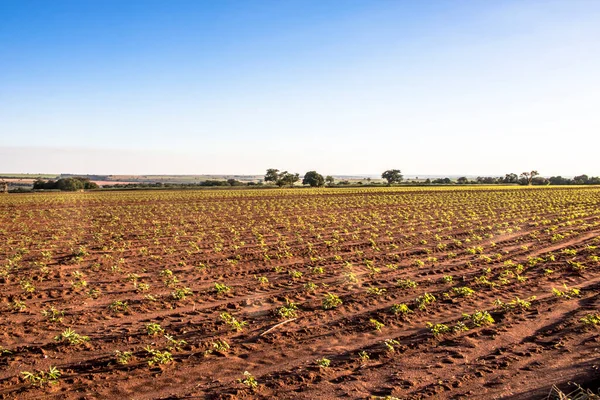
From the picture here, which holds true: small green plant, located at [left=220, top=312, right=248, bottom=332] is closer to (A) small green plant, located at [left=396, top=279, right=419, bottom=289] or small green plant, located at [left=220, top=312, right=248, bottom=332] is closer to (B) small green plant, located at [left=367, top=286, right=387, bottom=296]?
(B) small green plant, located at [left=367, top=286, right=387, bottom=296]

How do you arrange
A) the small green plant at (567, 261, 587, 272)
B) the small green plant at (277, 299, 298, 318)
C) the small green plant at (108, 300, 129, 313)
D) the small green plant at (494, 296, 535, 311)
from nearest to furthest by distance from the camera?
the small green plant at (277, 299, 298, 318), the small green plant at (494, 296, 535, 311), the small green plant at (108, 300, 129, 313), the small green plant at (567, 261, 587, 272)

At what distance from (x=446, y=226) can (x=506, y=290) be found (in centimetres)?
1308

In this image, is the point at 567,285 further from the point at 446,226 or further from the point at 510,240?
the point at 446,226

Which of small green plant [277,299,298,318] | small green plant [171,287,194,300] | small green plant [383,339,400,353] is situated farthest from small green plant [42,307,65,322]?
small green plant [383,339,400,353]

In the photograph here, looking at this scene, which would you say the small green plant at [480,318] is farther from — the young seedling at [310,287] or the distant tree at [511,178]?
the distant tree at [511,178]

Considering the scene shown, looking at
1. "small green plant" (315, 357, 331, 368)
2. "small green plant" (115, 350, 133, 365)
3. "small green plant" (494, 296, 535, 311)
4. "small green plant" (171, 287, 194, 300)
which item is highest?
"small green plant" (494, 296, 535, 311)

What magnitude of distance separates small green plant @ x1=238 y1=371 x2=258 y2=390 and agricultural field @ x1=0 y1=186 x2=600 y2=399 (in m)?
0.03

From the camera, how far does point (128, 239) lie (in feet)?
63.7

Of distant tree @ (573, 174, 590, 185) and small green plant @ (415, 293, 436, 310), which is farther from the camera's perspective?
distant tree @ (573, 174, 590, 185)

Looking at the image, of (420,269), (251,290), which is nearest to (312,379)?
(251,290)

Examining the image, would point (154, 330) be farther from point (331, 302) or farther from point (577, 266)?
point (577, 266)

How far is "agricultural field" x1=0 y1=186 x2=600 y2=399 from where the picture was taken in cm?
583

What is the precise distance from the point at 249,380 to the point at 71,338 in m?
3.75

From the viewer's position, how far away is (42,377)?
233 inches
